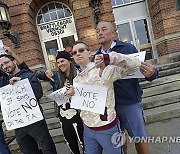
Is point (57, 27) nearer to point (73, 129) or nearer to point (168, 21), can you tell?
point (168, 21)

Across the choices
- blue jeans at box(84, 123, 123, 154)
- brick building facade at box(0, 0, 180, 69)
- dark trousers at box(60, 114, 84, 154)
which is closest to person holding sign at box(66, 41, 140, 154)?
blue jeans at box(84, 123, 123, 154)

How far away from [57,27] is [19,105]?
289 inches

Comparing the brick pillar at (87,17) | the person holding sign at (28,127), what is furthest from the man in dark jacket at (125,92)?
the brick pillar at (87,17)

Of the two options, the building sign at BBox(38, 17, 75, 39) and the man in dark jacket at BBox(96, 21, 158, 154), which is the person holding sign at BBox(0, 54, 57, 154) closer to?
the man in dark jacket at BBox(96, 21, 158, 154)

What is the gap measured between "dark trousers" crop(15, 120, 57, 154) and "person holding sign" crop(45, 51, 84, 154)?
0.85 ft

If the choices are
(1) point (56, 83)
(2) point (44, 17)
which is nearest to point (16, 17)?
(2) point (44, 17)

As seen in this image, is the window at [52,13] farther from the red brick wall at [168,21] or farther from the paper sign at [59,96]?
the paper sign at [59,96]

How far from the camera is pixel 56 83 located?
2.45 meters

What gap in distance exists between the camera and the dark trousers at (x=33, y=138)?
8.15ft

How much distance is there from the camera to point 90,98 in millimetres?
1942

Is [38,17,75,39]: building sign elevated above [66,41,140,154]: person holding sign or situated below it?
above

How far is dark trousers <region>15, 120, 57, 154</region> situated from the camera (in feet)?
8.15

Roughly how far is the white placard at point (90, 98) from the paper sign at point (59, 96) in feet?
1.04

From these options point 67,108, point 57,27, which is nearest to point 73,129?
point 67,108
